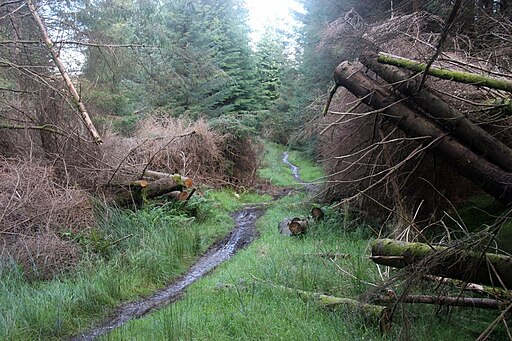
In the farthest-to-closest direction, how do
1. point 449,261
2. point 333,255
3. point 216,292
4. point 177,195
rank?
point 177,195 < point 333,255 < point 216,292 < point 449,261

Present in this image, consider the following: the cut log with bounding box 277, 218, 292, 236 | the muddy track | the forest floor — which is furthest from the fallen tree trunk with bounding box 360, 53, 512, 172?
the muddy track

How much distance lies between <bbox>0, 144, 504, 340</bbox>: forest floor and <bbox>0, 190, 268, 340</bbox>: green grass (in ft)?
0.06

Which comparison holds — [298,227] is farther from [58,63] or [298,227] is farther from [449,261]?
[58,63]

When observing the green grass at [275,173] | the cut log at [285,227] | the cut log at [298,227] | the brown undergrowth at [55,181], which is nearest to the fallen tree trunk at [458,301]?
the cut log at [298,227]

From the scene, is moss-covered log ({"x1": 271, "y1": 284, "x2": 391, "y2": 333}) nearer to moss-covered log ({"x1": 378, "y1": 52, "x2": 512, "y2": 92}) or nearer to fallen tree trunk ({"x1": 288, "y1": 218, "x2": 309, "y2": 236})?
moss-covered log ({"x1": 378, "y1": 52, "x2": 512, "y2": 92})

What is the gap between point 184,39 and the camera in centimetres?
1811

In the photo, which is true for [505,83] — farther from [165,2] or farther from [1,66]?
[165,2]

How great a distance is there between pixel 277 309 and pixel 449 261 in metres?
2.17

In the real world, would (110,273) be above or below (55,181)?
below

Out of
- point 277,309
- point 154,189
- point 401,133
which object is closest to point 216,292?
point 277,309

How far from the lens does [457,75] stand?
19.1 feet

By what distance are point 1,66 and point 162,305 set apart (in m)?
6.12

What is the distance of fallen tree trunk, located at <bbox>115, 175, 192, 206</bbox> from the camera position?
1034 cm

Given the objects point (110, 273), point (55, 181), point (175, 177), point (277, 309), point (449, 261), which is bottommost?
point (277, 309)
